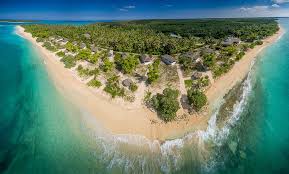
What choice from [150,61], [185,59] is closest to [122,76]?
[150,61]

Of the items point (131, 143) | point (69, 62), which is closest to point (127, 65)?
point (69, 62)

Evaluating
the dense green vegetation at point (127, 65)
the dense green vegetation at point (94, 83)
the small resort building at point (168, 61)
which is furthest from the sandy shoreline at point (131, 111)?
the small resort building at point (168, 61)

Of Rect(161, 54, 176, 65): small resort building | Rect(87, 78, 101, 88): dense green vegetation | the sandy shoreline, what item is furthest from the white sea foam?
Rect(161, 54, 176, 65): small resort building

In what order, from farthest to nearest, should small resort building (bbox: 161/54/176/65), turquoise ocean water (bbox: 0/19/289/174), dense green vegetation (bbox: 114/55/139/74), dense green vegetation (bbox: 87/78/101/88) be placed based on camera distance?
small resort building (bbox: 161/54/176/65)
dense green vegetation (bbox: 114/55/139/74)
dense green vegetation (bbox: 87/78/101/88)
turquoise ocean water (bbox: 0/19/289/174)

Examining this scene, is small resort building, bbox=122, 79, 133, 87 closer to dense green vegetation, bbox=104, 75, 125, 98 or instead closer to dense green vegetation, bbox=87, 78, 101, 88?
dense green vegetation, bbox=104, 75, 125, 98

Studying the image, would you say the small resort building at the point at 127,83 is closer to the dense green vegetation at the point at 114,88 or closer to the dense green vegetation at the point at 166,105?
the dense green vegetation at the point at 114,88

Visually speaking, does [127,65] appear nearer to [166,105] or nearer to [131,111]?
[131,111]
